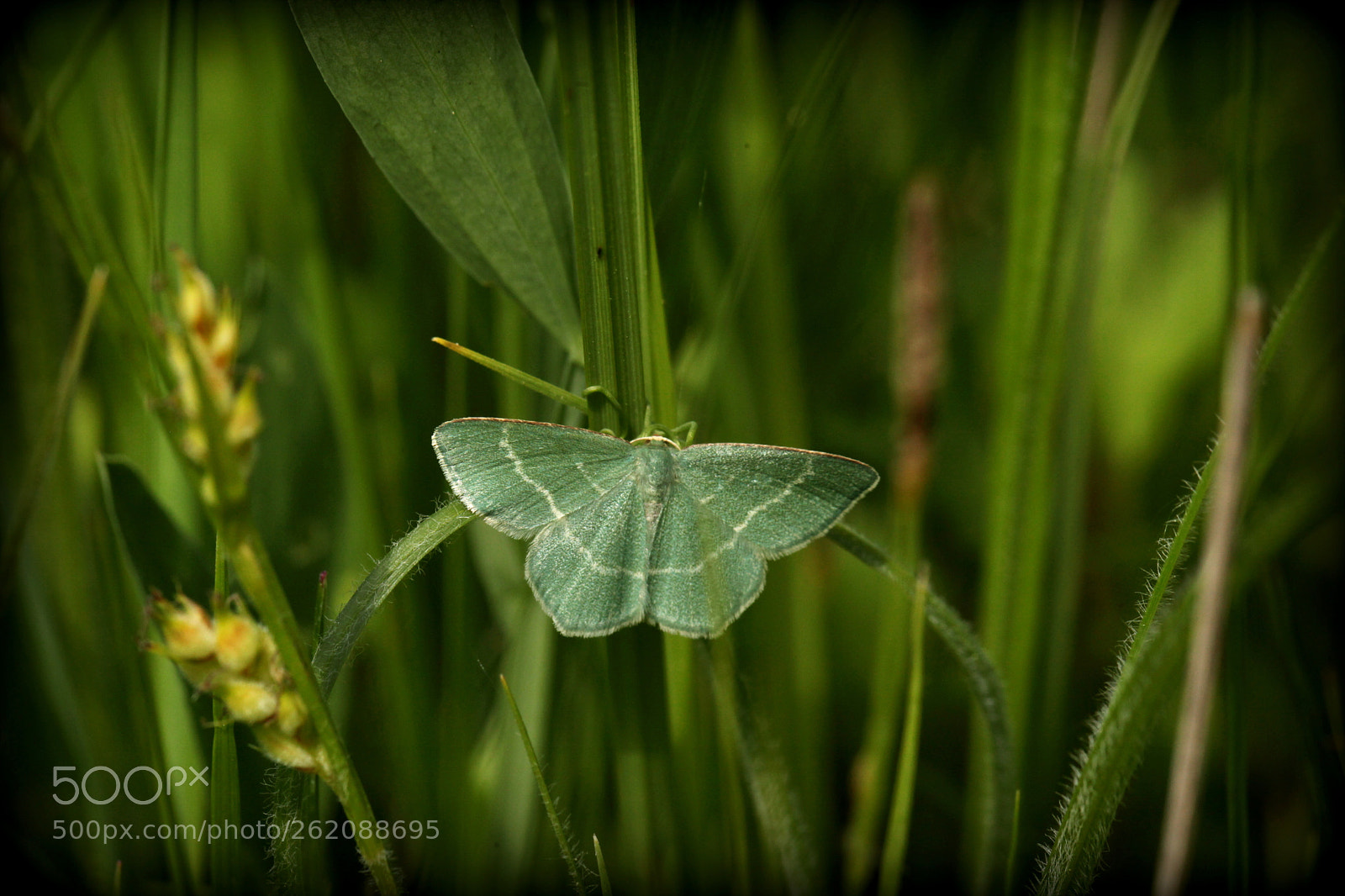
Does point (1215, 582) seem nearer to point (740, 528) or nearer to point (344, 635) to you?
point (740, 528)

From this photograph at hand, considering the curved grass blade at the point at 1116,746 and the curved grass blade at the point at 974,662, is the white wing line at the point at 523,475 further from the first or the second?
the curved grass blade at the point at 1116,746

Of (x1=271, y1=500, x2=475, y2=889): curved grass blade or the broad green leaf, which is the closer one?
(x1=271, y1=500, x2=475, y2=889): curved grass blade

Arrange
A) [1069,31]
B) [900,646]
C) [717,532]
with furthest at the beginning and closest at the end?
[900,646] < [717,532] < [1069,31]

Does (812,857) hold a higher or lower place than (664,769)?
lower

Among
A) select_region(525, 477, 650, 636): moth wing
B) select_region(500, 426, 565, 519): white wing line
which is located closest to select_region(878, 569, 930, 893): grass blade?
select_region(525, 477, 650, 636): moth wing

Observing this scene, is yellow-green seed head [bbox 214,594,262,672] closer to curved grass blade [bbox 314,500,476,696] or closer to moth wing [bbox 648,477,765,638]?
curved grass blade [bbox 314,500,476,696]

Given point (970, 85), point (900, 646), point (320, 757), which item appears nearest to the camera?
point (320, 757)

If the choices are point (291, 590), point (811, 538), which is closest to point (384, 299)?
point (291, 590)

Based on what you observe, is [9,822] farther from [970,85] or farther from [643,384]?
[970,85]

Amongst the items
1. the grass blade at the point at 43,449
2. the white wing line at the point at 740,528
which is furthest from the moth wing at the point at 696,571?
the grass blade at the point at 43,449
